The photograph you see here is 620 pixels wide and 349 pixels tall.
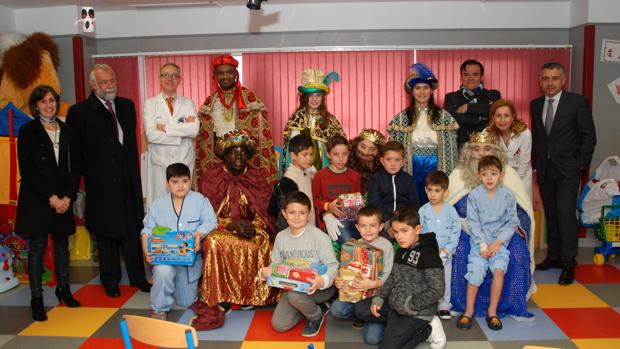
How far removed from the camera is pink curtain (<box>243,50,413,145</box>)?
6273 millimetres

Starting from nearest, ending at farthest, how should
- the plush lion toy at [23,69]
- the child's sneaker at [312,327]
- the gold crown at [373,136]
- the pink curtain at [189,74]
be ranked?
1. the child's sneaker at [312,327]
2. the gold crown at [373,136]
3. the plush lion toy at [23,69]
4. the pink curtain at [189,74]

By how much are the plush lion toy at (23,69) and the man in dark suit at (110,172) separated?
3.98 feet

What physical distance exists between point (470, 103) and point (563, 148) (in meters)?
0.85

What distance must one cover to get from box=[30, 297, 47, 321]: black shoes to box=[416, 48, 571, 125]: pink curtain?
13.9 feet

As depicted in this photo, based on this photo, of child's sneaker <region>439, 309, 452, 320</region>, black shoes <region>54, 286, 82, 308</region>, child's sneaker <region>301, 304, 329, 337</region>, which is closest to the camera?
child's sneaker <region>301, 304, 329, 337</region>

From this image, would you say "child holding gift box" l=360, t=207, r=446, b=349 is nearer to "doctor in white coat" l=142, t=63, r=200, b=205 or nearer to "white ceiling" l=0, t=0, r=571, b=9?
"doctor in white coat" l=142, t=63, r=200, b=205

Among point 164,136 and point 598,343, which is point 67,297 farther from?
point 598,343

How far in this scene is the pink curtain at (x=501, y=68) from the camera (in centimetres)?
620

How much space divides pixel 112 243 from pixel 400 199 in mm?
2342

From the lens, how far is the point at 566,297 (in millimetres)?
4527

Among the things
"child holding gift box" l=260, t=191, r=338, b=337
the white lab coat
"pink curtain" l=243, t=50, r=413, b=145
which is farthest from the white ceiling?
"child holding gift box" l=260, t=191, r=338, b=337

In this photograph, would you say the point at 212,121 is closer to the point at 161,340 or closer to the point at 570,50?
the point at 161,340

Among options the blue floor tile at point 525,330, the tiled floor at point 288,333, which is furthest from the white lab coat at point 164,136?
the blue floor tile at point 525,330

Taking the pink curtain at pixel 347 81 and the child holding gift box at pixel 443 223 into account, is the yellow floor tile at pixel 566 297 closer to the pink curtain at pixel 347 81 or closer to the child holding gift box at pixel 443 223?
the child holding gift box at pixel 443 223
